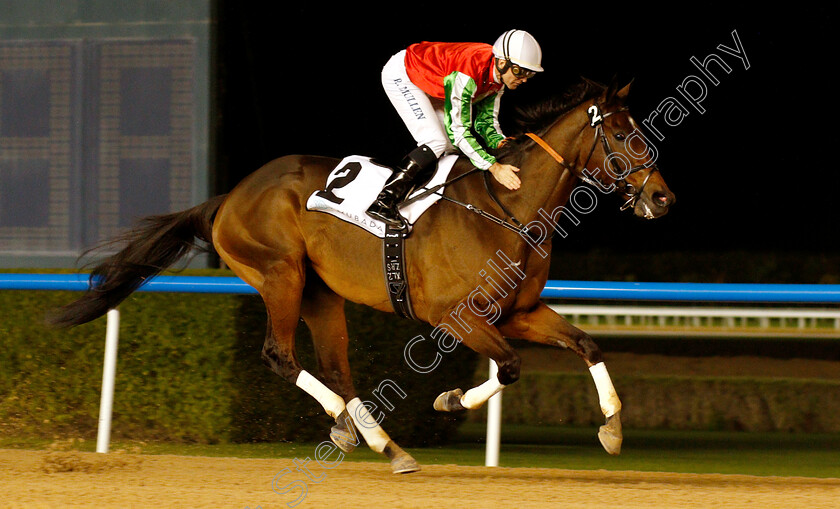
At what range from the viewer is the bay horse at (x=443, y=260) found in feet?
12.3

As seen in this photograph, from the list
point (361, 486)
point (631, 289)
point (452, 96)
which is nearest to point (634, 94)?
point (631, 289)

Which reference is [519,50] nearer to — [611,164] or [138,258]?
[611,164]

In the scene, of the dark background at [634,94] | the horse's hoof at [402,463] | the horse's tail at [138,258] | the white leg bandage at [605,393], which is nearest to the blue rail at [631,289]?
the horse's tail at [138,258]

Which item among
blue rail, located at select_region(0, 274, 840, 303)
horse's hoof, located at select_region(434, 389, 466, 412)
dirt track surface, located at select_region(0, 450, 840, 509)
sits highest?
blue rail, located at select_region(0, 274, 840, 303)

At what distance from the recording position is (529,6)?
37.2ft

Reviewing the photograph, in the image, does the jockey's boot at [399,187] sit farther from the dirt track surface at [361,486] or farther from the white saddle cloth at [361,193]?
the dirt track surface at [361,486]

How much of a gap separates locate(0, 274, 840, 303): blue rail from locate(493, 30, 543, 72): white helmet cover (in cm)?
95

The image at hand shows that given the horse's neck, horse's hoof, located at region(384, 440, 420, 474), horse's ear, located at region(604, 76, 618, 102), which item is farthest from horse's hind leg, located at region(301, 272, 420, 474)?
horse's ear, located at region(604, 76, 618, 102)

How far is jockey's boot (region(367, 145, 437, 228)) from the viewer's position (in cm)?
396

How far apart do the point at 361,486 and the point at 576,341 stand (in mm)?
907

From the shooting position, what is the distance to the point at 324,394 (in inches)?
160

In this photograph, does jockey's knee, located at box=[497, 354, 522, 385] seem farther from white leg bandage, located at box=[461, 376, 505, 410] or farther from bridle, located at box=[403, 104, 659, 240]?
bridle, located at box=[403, 104, 659, 240]

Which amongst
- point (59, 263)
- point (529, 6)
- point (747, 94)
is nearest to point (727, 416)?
point (59, 263)

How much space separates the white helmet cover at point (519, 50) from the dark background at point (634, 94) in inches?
151
